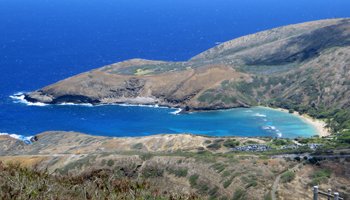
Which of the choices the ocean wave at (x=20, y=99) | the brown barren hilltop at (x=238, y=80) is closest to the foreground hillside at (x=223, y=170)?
the brown barren hilltop at (x=238, y=80)

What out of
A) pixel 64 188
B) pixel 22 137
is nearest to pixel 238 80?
pixel 22 137

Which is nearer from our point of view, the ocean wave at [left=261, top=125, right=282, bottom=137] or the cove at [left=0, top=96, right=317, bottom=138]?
the ocean wave at [left=261, top=125, right=282, bottom=137]

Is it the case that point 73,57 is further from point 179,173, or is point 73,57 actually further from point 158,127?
point 179,173

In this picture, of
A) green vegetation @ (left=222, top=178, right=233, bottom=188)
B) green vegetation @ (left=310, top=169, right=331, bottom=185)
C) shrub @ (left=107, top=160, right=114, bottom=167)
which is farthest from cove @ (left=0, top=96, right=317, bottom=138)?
green vegetation @ (left=222, top=178, right=233, bottom=188)

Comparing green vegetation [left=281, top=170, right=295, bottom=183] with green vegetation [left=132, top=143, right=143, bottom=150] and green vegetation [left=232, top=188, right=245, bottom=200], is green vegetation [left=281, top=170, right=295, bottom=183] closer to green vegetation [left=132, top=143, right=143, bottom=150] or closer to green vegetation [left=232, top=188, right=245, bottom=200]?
green vegetation [left=232, top=188, right=245, bottom=200]

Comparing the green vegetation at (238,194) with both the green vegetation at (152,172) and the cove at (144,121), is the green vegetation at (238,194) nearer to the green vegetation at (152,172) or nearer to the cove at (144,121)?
the green vegetation at (152,172)

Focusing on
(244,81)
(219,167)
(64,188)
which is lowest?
(219,167)

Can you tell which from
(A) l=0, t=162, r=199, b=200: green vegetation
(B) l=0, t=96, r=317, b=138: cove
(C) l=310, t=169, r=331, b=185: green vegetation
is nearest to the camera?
(A) l=0, t=162, r=199, b=200: green vegetation

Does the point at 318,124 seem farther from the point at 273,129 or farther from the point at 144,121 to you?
the point at 144,121
